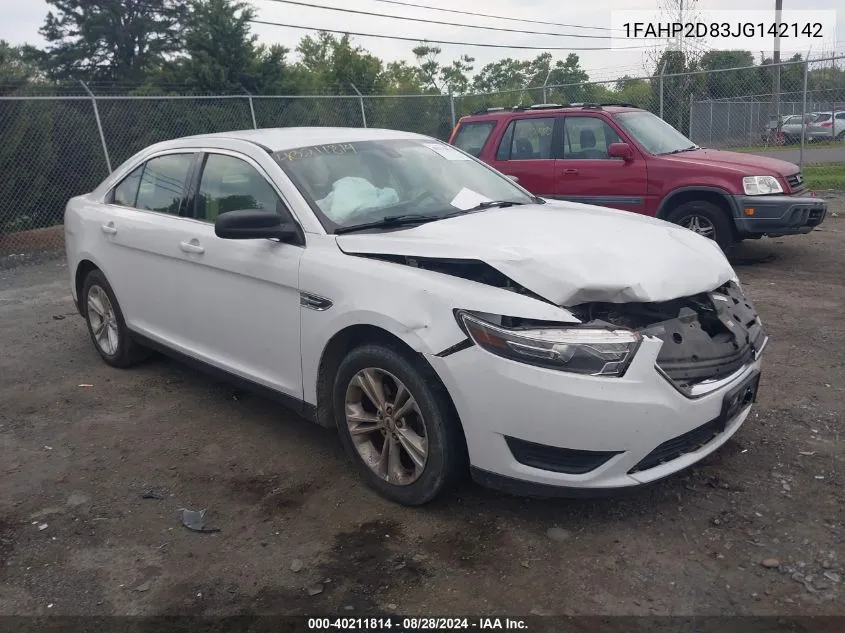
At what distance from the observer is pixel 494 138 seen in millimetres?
9500

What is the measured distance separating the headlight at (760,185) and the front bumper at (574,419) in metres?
5.48

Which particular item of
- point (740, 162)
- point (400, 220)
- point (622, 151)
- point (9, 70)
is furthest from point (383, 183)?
point (9, 70)

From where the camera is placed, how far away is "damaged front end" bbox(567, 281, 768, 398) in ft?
10.1

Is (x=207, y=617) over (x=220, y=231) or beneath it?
beneath

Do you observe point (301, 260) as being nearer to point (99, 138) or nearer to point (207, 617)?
point (207, 617)

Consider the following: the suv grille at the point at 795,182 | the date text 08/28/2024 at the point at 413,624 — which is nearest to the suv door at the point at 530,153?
the suv grille at the point at 795,182

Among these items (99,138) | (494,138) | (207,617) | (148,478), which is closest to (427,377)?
(207,617)

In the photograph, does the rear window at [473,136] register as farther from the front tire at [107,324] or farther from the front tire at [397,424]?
the front tire at [397,424]

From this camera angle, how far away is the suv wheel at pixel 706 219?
8.09 meters

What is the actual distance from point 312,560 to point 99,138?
36.0 feet

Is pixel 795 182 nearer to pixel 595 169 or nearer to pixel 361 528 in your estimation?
pixel 595 169

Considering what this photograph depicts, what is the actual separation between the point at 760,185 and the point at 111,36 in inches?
1222

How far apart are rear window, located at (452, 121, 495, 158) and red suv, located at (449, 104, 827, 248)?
0.01 meters

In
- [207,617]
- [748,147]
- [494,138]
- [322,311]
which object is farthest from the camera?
[748,147]
